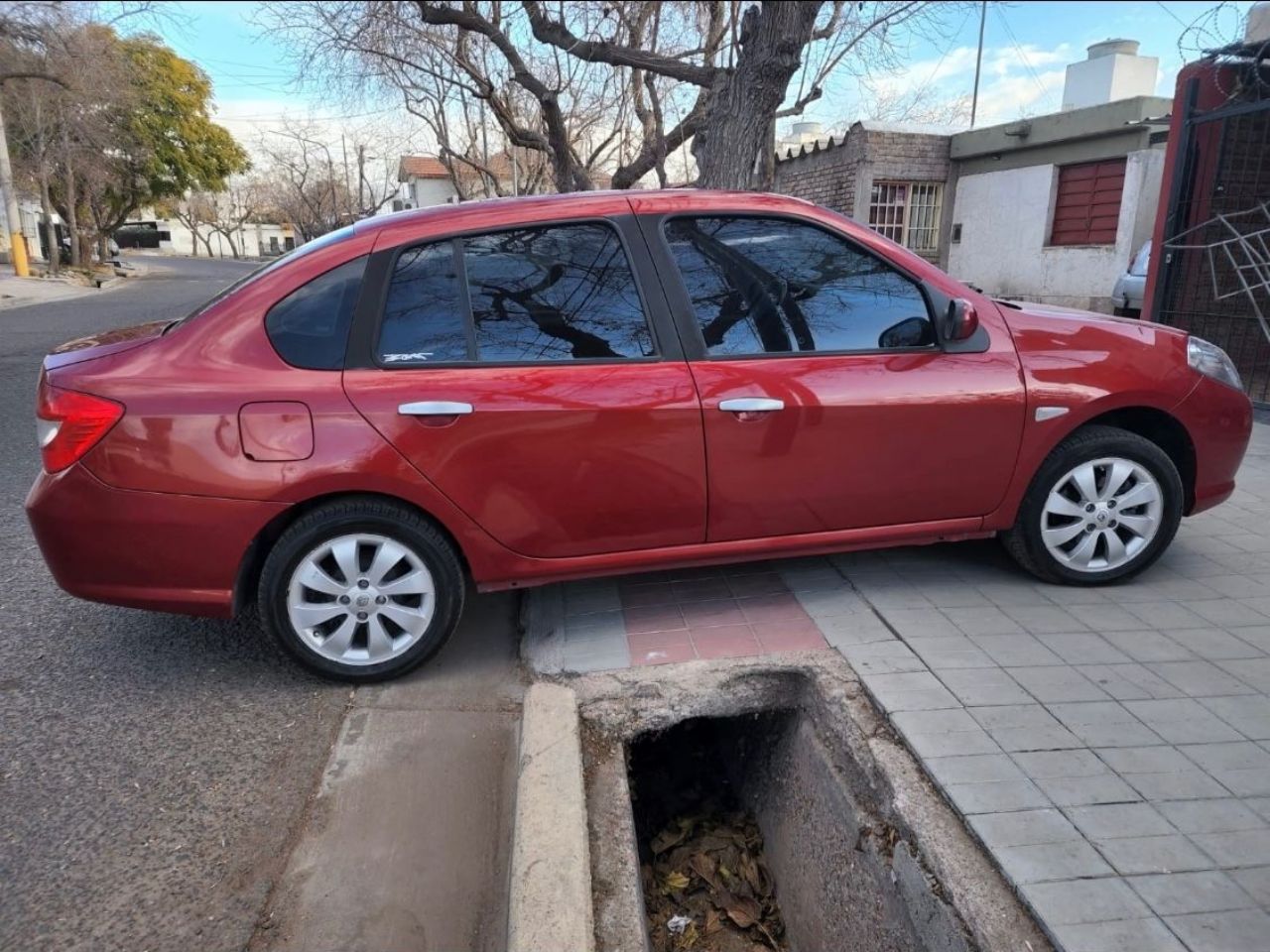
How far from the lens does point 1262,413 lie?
7258 mm

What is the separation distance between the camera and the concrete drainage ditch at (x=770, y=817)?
6.98 feet

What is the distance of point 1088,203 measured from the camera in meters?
13.0

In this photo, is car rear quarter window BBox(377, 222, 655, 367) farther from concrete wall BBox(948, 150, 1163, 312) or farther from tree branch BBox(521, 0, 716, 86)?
concrete wall BBox(948, 150, 1163, 312)

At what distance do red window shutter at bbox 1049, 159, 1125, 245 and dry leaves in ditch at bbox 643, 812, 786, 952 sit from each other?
40.5ft

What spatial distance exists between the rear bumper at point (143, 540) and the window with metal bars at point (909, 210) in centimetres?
1468

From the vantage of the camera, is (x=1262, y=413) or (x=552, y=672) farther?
(x=1262, y=413)

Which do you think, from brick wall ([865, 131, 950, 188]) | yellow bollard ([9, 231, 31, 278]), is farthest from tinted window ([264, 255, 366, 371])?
yellow bollard ([9, 231, 31, 278])

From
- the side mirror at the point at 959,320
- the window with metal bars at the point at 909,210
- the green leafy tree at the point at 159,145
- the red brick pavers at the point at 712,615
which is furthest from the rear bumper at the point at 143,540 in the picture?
the green leafy tree at the point at 159,145

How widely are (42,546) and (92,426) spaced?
0.51m

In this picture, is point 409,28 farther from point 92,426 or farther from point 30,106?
point 30,106

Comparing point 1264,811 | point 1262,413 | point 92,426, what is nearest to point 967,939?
point 1264,811

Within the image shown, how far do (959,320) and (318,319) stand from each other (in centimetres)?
238

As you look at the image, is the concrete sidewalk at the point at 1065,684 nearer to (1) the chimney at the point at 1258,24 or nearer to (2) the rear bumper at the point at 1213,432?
(2) the rear bumper at the point at 1213,432

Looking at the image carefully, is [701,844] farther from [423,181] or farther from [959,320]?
[423,181]
